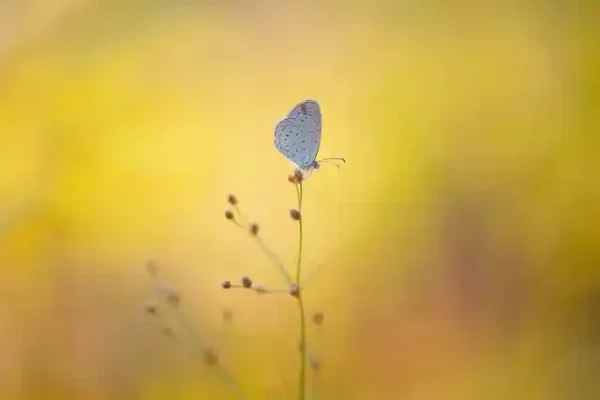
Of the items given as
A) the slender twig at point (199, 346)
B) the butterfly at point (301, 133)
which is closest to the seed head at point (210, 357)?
the slender twig at point (199, 346)

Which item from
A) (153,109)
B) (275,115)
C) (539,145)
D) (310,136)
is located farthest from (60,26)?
(539,145)

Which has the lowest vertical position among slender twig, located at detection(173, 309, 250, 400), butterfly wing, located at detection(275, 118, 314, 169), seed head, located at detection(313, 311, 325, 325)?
slender twig, located at detection(173, 309, 250, 400)

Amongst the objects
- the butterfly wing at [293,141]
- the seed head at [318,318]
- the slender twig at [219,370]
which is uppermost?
the butterfly wing at [293,141]

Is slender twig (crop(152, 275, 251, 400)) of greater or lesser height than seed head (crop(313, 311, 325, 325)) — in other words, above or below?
below

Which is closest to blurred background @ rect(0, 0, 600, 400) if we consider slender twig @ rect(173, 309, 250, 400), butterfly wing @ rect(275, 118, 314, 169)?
slender twig @ rect(173, 309, 250, 400)

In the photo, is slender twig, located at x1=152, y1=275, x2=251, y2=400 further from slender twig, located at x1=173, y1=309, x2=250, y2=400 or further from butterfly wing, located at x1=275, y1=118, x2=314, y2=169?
butterfly wing, located at x1=275, y1=118, x2=314, y2=169

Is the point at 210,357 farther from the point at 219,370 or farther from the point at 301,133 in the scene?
the point at 301,133

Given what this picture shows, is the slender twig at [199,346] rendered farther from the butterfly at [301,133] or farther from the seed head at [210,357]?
the butterfly at [301,133]
